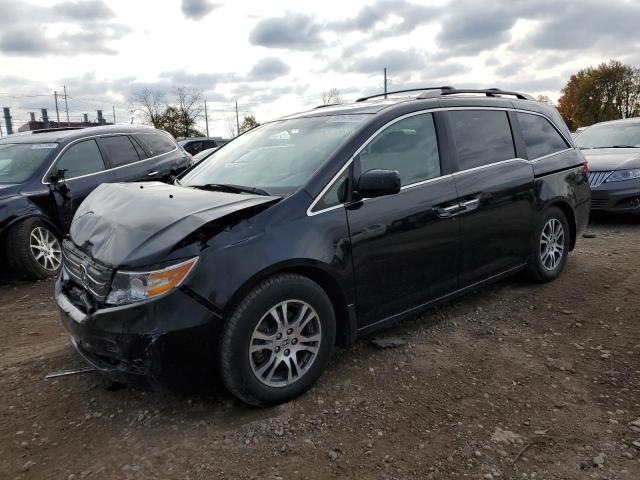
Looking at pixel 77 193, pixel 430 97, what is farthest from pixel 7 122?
pixel 430 97

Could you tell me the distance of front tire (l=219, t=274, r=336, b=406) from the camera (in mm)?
2672

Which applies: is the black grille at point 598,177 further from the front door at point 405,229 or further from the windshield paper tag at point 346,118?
the windshield paper tag at point 346,118

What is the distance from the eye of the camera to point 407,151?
11.7 feet

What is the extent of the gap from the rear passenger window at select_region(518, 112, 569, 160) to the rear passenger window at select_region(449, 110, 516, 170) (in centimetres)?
26

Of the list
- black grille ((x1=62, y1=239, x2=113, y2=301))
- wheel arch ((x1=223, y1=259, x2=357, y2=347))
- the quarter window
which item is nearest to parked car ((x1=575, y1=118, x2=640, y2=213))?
wheel arch ((x1=223, y1=259, x2=357, y2=347))

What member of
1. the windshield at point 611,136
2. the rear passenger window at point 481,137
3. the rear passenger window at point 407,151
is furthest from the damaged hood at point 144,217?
the windshield at point 611,136

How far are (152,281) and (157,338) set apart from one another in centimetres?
29

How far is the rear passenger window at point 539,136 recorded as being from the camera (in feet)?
14.9

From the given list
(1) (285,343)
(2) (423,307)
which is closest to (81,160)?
(1) (285,343)

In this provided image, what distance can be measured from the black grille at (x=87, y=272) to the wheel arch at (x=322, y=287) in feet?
2.20

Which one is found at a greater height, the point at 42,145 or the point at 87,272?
the point at 42,145

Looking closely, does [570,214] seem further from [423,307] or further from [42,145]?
[42,145]

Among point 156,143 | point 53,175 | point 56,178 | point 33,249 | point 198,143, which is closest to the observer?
point 33,249

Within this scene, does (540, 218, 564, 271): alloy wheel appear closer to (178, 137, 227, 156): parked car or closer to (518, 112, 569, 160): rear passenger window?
(518, 112, 569, 160): rear passenger window
